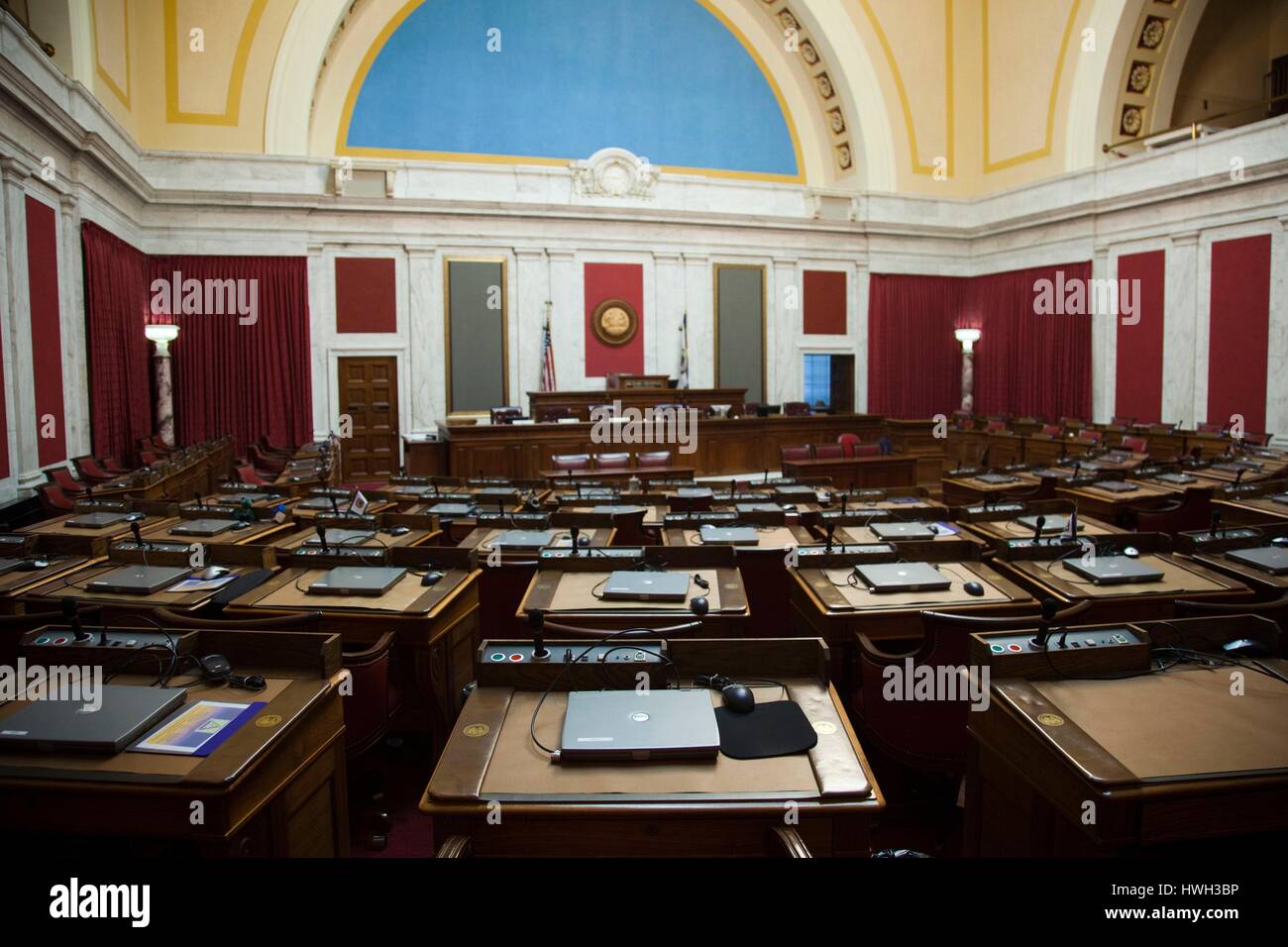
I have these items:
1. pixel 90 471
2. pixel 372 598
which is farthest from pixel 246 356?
pixel 372 598

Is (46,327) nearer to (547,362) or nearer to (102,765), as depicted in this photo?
(547,362)

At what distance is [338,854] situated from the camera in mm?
2164

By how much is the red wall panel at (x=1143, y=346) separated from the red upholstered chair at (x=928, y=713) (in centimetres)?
1113

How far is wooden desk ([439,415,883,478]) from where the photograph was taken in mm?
9938

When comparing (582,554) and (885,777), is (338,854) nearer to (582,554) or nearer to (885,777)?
(582,554)

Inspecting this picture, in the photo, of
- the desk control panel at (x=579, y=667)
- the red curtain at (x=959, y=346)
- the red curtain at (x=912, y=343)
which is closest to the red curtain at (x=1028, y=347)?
the red curtain at (x=959, y=346)

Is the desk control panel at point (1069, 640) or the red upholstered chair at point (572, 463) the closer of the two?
the desk control panel at point (1069, 640)

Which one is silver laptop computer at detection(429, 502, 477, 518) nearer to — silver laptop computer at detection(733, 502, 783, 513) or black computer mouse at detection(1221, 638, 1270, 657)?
silver laptop computer at detection(733, 502, 783, 513)

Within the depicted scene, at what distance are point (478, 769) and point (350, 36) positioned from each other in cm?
1345

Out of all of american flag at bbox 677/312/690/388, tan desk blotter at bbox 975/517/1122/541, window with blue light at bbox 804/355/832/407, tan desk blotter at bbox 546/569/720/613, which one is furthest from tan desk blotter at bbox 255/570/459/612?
window with blue light at bbox 804/355/832/407

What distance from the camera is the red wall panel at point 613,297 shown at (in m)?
13.1

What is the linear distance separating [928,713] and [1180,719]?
833mm

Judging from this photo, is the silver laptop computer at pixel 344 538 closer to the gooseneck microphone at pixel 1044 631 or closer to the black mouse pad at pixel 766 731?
the black mouse pad at pixel 766 731

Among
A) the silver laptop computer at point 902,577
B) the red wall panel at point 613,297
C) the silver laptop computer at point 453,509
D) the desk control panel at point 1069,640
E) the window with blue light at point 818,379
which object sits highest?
the red wall panel at point 613,297
